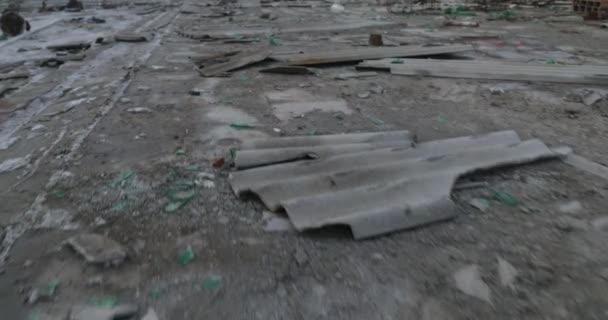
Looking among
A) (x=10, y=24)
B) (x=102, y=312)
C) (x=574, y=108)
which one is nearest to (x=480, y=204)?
(x=102, y=312)

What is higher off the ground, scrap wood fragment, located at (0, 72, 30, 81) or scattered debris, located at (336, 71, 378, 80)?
scattered debris, located at (336, 71, 378, 80)

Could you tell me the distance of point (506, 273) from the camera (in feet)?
5.16

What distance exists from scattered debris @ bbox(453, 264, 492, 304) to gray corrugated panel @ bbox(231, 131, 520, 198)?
29.7 inches

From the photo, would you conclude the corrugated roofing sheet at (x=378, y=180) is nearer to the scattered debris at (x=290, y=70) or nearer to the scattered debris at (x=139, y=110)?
the scattered debris at (x=139, y=110)

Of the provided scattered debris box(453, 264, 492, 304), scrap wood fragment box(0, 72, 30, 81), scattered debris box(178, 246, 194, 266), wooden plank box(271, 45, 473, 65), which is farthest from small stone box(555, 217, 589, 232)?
scrap wood fragment box(0, 72, 30, 81)

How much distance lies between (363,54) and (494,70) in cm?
147

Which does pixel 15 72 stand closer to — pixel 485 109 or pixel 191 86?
pixel 191 86

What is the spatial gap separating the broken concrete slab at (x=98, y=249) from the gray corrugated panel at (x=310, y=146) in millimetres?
795

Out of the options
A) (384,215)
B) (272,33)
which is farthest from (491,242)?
(272,33)

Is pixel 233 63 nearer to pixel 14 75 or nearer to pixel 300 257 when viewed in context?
pixel 14 75

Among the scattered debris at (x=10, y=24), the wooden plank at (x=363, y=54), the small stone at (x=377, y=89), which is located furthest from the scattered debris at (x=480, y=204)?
the scattered debris at (x=10, y=24)

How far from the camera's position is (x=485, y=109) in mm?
3439

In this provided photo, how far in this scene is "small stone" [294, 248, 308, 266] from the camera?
1.64 metres

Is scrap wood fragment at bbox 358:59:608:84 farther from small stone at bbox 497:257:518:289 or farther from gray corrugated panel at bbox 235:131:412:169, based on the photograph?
small stone at bbox 497:257:518:289
